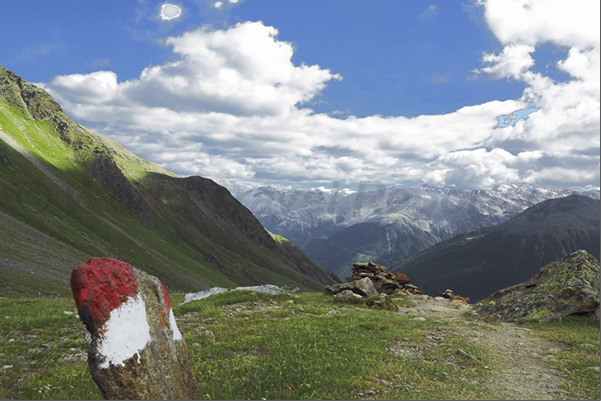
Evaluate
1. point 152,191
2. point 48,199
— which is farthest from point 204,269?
point 152,191

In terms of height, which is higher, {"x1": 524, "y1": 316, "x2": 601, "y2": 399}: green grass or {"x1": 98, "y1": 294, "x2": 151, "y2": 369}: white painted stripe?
{"x1": 98, "y1": 294, "x2": 151, "y2": 369}: white painted stripe

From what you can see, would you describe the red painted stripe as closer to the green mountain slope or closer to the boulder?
the boulder

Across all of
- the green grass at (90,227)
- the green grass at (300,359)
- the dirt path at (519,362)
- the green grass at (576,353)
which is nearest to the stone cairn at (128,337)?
the green grass at (300,359)

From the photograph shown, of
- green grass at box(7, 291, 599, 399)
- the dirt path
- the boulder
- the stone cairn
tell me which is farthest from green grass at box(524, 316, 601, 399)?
the boulder

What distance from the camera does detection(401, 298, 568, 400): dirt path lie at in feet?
29.6

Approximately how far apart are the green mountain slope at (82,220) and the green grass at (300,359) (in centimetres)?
3616

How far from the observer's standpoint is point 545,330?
58.7 ft

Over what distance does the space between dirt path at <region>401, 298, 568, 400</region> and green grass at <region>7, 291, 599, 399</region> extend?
14.1 inches

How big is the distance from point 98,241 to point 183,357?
98.3 meters

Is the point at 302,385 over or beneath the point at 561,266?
beneath

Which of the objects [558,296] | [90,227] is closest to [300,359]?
[558,296]

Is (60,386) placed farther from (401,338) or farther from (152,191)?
Answer: (152,191)

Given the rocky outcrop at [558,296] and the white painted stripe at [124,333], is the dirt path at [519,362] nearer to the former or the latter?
the rocky outcrop at [558,296]

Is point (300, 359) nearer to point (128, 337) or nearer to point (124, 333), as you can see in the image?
point (128, 337)
